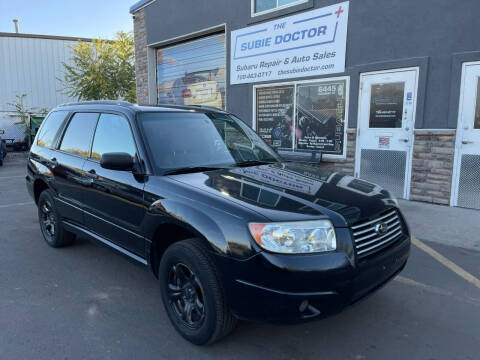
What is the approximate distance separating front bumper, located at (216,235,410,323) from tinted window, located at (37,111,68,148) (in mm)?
3348

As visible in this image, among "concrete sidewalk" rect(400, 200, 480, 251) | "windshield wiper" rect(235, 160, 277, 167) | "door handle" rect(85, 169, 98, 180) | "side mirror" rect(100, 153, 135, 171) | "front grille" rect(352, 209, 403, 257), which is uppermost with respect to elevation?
"side mirror" rect(100, 153, 135, 171)

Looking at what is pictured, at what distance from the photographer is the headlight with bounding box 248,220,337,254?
2.25m

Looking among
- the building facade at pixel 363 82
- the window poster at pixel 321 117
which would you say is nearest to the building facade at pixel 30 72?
the building facade at pixel 363 82

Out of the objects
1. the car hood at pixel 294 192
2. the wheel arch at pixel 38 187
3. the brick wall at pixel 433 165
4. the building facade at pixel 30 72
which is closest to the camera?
the car hood at pixel 294 192

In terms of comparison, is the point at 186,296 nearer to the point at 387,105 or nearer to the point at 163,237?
the point at 163,237

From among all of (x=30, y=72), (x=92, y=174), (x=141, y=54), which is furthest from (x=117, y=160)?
(x=30, y=72)

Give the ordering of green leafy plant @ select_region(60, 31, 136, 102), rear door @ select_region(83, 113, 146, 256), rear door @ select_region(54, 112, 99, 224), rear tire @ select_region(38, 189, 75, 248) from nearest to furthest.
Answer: rear door @ select_region(83, 113, 146, 256)
rear door @ select_region(54, 112, 99, 224)
rear tire @ select_region(38, 189, 75, 248)
green leafy plant @ select_region(60, 31, 136, 102)

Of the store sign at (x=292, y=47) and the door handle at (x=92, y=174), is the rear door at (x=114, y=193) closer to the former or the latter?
the door handle at (x=92, y=174)

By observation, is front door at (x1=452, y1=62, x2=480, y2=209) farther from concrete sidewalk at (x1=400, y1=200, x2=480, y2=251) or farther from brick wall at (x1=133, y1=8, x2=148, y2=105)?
brick wall at (x1=133, y1=8, x2=148, y2=105)

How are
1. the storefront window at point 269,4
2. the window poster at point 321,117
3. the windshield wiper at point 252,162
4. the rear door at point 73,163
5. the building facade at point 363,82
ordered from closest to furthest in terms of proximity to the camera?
1. the windshield wiper at point 252,162
2. the rear door at point 73,163
3. the building facade at point 363,82
4. the window poster at point 321,117
5. the storefront window at point 269,4

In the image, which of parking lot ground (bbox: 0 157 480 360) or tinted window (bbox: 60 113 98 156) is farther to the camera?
tinted window (bbox: 60 113 98 156)

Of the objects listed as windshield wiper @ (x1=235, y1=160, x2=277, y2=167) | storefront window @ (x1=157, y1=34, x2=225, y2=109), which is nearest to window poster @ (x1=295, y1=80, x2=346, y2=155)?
storefront window @ (x1=157, y1=34, x2=225, y2=109)

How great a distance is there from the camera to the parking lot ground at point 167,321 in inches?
103

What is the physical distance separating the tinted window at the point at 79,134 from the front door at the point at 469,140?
579cm
